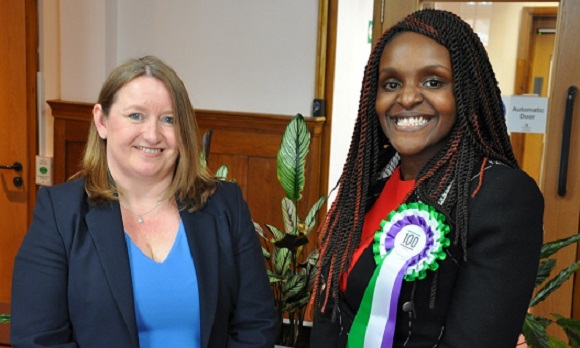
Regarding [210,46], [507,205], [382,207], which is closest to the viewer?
[507,205]

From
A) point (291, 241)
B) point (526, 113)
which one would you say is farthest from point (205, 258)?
point (526, 113)

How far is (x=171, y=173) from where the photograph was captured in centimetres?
171

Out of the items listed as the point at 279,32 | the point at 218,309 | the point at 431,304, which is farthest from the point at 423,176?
the point at 279,32

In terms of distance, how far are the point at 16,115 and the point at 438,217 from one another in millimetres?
3128

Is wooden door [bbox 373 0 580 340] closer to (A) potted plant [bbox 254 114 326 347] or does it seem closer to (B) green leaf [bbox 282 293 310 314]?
(A) potted plant [bbox 254 114 326 347]

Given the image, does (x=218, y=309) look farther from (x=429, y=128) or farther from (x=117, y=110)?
(x=429, y=128)

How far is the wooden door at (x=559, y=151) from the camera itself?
2852mm

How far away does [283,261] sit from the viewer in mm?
2303

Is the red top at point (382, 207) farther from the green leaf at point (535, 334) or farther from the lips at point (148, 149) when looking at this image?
the green leaf at point (535, 334)

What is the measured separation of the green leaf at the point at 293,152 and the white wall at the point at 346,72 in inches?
73.4

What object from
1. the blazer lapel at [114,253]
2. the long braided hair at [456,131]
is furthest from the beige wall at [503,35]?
the blazer lapel at [114,253]

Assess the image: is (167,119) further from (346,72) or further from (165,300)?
(346,72)

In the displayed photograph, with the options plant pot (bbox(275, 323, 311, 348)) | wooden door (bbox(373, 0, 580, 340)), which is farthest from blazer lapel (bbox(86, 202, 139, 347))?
wooden door (bbox(373, 0, 580, 340))

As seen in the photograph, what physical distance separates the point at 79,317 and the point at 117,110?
0.48 m
